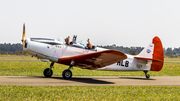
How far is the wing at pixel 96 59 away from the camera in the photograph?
13.0m

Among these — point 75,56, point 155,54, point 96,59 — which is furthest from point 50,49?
point 155,54

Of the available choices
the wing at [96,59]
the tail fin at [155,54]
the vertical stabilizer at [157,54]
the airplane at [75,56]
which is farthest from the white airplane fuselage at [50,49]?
the vertical stabilizer at [157,54]

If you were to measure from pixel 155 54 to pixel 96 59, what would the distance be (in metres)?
5.82

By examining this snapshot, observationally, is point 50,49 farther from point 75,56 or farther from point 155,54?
point 155,54

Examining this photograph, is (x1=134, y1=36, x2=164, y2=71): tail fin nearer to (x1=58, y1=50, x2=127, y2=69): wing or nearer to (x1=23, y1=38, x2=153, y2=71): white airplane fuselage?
(x1=23, y1=38, x2=153, y2=71): white airplane fuselage

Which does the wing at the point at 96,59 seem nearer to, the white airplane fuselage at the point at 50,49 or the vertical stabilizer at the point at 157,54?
the white airplane fuselage at the point at 50,49

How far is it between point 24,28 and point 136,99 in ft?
33.1

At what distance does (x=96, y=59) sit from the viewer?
14234 millimetres

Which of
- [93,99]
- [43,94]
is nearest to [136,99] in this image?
[93,99]

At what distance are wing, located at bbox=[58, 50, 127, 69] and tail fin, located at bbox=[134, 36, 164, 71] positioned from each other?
398 cm

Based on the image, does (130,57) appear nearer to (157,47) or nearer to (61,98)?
(157,47)

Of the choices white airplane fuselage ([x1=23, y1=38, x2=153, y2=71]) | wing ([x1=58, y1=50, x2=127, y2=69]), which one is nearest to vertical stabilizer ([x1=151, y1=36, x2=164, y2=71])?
white airplane fuselage ([x1=23, y1=38, x2=153, y2=71])

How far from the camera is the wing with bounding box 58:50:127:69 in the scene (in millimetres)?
12953

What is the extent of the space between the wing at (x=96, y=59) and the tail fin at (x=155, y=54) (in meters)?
3.98
